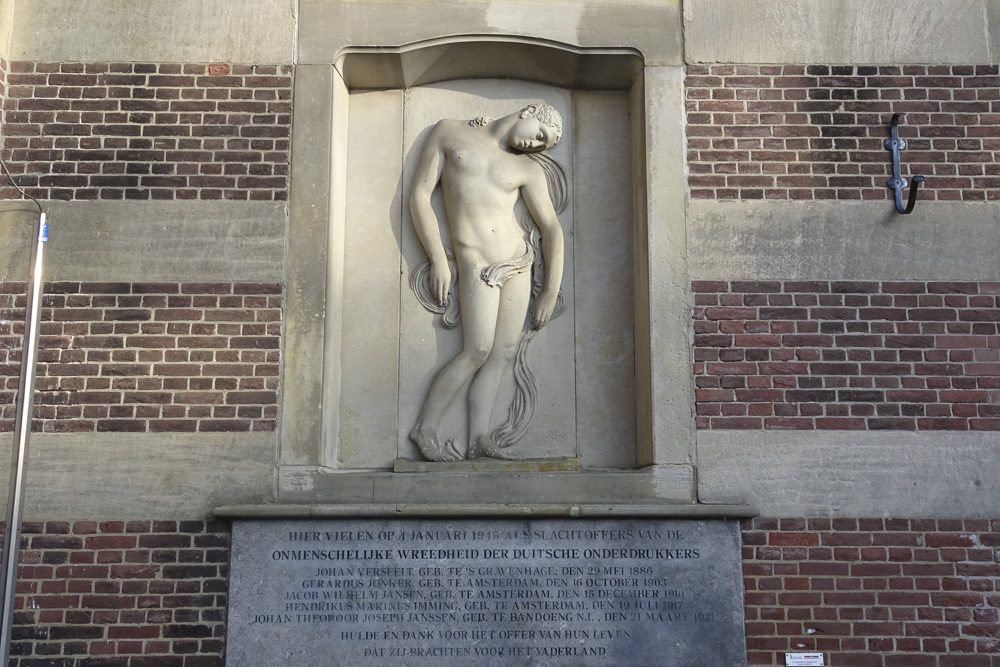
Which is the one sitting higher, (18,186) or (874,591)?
(18,186)

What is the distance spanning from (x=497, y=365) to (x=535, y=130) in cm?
146

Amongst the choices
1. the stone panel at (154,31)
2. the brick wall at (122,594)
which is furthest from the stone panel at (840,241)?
the brick wall at (122,594)

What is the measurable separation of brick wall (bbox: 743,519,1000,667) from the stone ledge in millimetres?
377

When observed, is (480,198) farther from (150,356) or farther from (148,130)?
(150,356)

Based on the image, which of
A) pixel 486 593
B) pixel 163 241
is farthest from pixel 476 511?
pixel 163 241

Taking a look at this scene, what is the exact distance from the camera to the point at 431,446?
21.2 ft

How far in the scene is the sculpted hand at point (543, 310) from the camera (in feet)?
22.0

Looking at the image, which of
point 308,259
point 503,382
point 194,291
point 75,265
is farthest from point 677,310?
point 75,265

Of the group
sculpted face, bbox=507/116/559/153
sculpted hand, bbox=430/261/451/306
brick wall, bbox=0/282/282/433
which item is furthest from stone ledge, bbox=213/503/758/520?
sculpted face, bbox=507/116/559/153

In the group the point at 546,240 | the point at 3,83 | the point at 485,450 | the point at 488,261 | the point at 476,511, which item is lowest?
the point at 476,511

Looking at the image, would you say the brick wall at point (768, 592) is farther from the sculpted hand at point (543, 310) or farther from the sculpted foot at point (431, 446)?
the sculpted hand at point (543, 310)

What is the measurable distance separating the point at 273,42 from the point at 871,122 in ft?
11.9

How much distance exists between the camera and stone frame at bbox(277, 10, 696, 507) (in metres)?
6.11

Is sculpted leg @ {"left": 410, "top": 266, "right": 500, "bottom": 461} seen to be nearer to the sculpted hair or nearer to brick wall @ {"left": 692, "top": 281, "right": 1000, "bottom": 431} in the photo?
the sculpted hair
